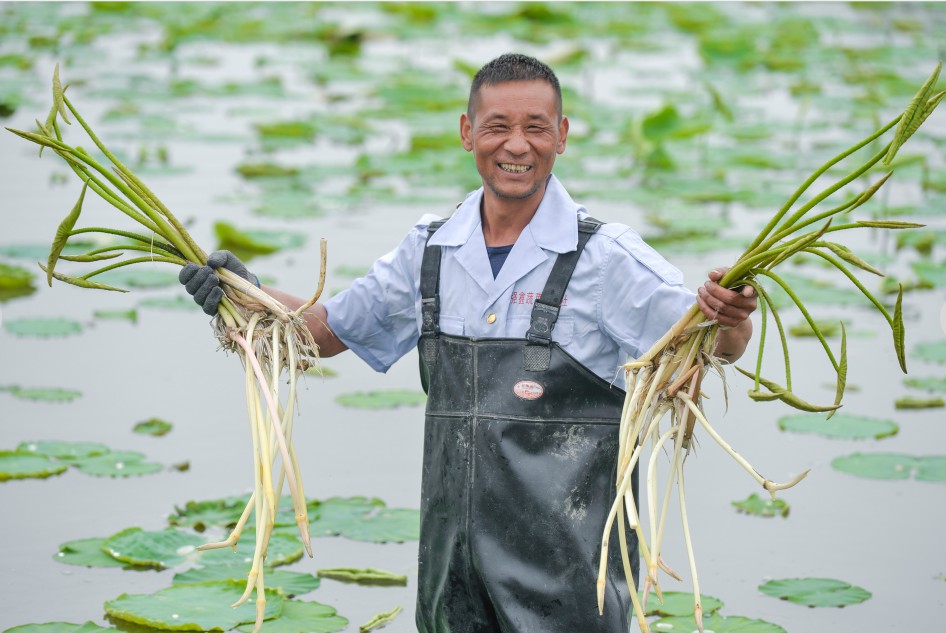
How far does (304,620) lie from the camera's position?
3.21 meters

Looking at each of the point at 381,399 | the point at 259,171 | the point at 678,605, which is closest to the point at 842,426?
the point at 678,605

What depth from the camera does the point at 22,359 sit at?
16.9 feet

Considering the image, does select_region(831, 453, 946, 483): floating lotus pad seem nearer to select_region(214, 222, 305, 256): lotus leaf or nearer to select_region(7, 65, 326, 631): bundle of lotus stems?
select_region(7, 65, 326, 631): bundle of lotus stems

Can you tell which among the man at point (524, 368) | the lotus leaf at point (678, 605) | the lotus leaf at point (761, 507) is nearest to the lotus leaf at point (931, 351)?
the lotus leaf at point (761, 507)

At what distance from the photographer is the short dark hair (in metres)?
2.51

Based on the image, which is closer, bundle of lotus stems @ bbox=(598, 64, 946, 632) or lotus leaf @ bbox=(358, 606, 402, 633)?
bundle of lotus stems @ bbox=(598, 64, 946, 632)

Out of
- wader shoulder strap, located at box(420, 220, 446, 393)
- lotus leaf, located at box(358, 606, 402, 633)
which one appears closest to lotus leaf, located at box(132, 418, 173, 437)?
lotus leaf, located at box(358, 606, 402, 633)

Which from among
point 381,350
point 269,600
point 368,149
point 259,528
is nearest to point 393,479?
point 269,600

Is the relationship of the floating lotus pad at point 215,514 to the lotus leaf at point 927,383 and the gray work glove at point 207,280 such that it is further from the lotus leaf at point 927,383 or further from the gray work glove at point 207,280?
the lotus leaf at point 927,383

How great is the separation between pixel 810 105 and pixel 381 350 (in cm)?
879

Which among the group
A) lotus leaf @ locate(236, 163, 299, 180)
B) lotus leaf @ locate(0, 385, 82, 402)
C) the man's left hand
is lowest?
lotus leaf @ locate(0, 385, 82, 402)

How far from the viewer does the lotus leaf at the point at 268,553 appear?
11.6ft

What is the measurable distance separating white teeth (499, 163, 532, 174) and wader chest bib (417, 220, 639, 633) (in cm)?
15

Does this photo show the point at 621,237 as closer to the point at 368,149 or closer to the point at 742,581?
the point at 742,581
